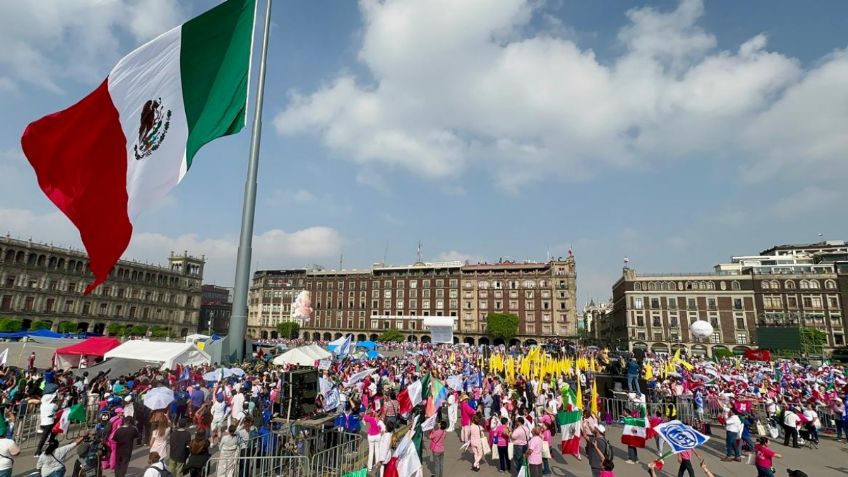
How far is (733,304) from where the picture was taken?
7294 cm

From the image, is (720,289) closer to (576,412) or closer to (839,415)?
(839,415)

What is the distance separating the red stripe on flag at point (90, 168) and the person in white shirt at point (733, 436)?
15.2 metres

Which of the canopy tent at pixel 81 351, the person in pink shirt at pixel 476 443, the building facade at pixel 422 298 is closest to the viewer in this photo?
the person in pink shirt at pixel 476 443

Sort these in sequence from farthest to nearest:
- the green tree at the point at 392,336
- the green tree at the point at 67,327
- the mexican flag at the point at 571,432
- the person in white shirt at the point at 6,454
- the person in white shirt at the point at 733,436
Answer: the green tree at the point at 392,336 < the green tree at the point at 67,327 < the person in white shirt at the point at 733,436 < the mexican flag at the point at 571,432 < the person in white shirt at the point at 6,454

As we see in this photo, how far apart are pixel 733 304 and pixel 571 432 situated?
77.1 m

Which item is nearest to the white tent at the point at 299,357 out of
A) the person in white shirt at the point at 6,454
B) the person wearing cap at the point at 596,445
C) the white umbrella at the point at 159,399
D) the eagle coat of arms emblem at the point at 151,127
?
the white umbrella at the point at 159,399

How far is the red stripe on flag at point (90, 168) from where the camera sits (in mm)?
7660

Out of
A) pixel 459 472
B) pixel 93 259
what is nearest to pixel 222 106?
pixel 93 259

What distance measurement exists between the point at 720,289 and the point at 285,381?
83.3 meters

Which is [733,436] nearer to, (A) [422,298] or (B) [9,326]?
(B) [9,326]

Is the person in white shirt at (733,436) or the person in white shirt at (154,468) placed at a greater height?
the person in white shirt at (154,468)

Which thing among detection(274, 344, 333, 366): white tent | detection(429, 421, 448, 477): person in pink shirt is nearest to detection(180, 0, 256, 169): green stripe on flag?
detection(429, 421, 448, 477): person in pink shirt

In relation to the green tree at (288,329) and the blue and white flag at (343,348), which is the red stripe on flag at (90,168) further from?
the green tree at (288,329)

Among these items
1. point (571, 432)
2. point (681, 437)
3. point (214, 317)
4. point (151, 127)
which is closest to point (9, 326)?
point (151, 127)
